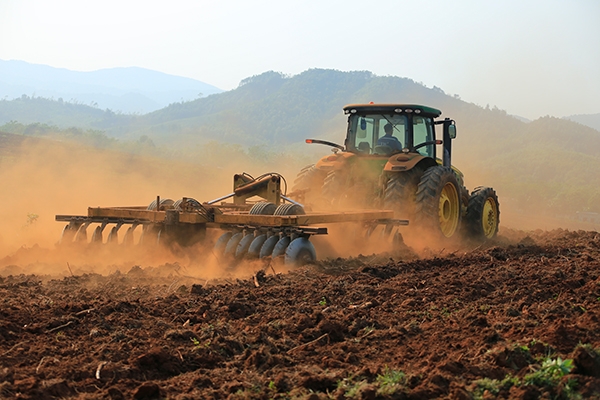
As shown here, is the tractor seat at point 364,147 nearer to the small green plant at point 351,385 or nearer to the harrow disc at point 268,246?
the harrow disc at point 268,246

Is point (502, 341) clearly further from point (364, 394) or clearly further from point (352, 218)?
point (352, 218)

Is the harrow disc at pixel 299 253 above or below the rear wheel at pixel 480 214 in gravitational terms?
below

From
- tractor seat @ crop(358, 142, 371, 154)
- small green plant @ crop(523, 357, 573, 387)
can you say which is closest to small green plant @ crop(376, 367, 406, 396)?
small green plant @ crop(523, 357, 573, 387)

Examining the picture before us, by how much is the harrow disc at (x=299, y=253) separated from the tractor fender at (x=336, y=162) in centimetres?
335

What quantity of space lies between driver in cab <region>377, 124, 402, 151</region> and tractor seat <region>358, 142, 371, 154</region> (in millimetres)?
213

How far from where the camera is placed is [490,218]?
14383mm

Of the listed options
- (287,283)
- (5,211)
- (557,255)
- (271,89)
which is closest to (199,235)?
Answer: (287,283)

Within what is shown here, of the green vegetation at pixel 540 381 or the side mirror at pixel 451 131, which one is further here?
the side mirror at pixel 451 131

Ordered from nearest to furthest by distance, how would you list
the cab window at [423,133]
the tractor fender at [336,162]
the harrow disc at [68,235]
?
1. the harrow disc at [68,235]
2. the tractor fender at [336,162]
3. the cab window at [423,133]

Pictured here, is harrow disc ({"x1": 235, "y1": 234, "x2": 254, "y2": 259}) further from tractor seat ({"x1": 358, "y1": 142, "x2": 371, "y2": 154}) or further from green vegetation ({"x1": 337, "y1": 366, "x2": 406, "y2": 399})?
green vegetation ({"x1": 337, "y1": 366, "x2": 406, "y2": 399})

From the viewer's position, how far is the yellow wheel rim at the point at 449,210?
1290 cm

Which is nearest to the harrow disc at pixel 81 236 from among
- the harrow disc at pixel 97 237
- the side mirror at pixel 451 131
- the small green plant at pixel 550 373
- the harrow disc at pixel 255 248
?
the harrow disc at pixel 97 237

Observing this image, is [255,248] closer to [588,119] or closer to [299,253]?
[299,253]

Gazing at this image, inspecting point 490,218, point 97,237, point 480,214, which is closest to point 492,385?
point 97,237
